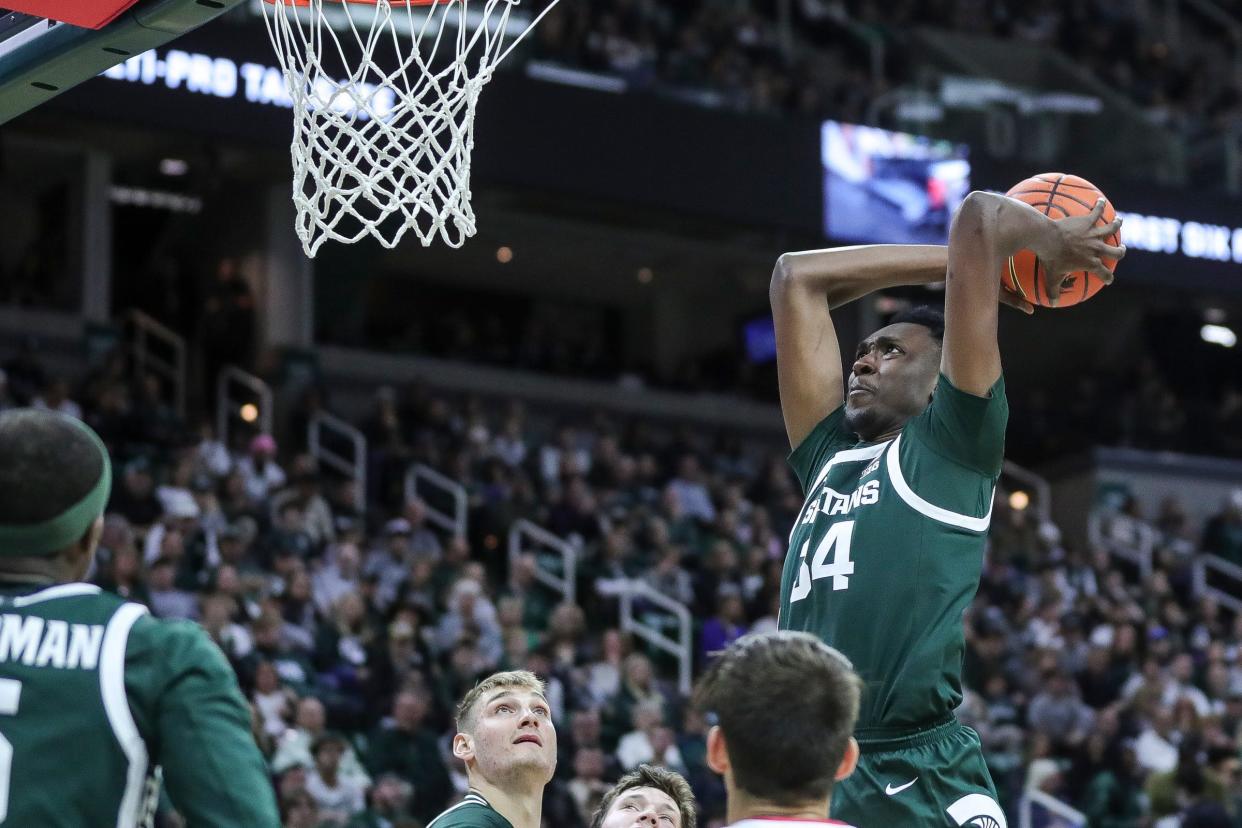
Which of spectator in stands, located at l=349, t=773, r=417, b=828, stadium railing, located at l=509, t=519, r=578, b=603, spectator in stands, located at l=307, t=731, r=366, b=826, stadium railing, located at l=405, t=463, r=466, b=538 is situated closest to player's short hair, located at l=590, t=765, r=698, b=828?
spectator in stands, located at l=349, t=773, r=417, b=828

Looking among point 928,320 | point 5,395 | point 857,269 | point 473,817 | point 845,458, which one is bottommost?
point 473,817

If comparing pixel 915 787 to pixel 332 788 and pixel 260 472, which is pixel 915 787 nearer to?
pixel 332 788

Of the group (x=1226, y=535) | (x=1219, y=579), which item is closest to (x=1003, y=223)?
(x=1226, y=535)

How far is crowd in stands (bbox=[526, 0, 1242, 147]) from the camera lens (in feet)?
60.3

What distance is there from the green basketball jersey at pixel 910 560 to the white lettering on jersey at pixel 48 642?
69.5 inches

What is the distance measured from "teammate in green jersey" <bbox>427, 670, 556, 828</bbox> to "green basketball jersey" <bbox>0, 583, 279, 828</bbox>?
238 centimetres

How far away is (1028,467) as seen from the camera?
22250 millimetres

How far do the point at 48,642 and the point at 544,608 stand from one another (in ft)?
37.8

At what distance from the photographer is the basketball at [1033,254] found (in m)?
4.24

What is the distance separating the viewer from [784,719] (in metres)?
2.83

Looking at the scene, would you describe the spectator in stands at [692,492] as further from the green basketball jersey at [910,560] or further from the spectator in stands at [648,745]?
the green basketball jersey at [910,560]

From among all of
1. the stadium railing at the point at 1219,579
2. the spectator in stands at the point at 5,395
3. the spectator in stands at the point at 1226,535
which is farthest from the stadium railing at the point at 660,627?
the spectator in stands at the point at 1226,535

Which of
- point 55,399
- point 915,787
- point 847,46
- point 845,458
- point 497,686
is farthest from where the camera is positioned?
point 847,46

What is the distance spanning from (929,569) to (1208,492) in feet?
61.8
